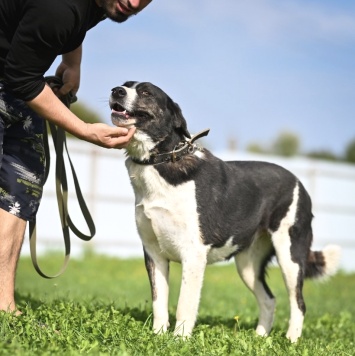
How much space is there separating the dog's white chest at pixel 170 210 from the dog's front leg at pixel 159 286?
0.66 ft

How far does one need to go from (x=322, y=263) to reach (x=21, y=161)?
302 centimetres

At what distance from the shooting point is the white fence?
1634 cm

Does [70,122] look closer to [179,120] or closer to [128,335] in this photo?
[179,120]

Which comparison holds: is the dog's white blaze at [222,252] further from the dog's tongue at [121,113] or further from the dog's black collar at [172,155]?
the dog's tongue at [121,113]

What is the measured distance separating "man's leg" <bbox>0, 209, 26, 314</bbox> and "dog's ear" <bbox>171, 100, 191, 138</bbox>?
1346 mm

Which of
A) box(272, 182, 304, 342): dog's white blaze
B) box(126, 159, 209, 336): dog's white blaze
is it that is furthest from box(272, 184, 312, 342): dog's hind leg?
box(126, 159, 209, 336): dog's white blaze

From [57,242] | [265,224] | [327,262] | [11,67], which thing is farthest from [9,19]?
[57,242]

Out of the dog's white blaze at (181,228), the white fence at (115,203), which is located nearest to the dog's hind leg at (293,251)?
the dog's white blaze at (181,228)

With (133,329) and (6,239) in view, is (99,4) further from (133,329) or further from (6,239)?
(133,329)

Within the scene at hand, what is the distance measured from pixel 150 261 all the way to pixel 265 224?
1168mm

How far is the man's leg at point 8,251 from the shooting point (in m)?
4.91

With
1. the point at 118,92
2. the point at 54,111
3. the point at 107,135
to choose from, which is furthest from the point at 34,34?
the point at 118,92

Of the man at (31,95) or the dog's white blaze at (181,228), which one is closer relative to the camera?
the man at (31,95)

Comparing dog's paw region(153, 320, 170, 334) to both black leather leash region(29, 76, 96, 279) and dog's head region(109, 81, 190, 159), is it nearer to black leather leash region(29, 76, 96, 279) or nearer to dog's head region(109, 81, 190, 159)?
black leather leash region(29, 76, 96, 279)
